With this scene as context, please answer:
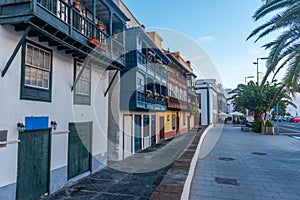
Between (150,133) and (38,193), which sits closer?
(38,193)

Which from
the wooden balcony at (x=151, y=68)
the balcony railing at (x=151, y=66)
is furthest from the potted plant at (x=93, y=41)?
the balcony railing at (x=151, y=66)

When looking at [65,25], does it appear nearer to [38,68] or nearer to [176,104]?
[38,68]

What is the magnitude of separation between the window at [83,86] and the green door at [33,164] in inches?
72.6

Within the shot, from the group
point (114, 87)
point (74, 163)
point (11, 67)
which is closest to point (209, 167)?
point (74, 163)

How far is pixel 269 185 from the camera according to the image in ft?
21.2

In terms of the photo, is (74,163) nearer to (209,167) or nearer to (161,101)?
(209,167)

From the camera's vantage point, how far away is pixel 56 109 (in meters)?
6.73

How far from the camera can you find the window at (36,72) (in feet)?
18.5

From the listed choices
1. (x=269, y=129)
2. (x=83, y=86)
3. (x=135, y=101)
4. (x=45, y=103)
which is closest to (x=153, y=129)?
(x=135, y=101)

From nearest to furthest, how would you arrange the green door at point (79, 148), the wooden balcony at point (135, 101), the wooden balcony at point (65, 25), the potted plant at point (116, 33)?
the wooden balcony at point (65, 25) → the green door at point (79, 148) → the potted plant at point (116, 33) → the wooden balcony at point (135, 101)

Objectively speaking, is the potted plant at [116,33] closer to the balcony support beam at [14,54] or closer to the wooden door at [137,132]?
the wooden door at [137,132]

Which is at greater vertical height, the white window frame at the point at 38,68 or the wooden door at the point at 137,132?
the white window frame at the point at 38,68

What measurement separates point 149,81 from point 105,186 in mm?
9083

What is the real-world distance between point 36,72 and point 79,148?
3320mm
